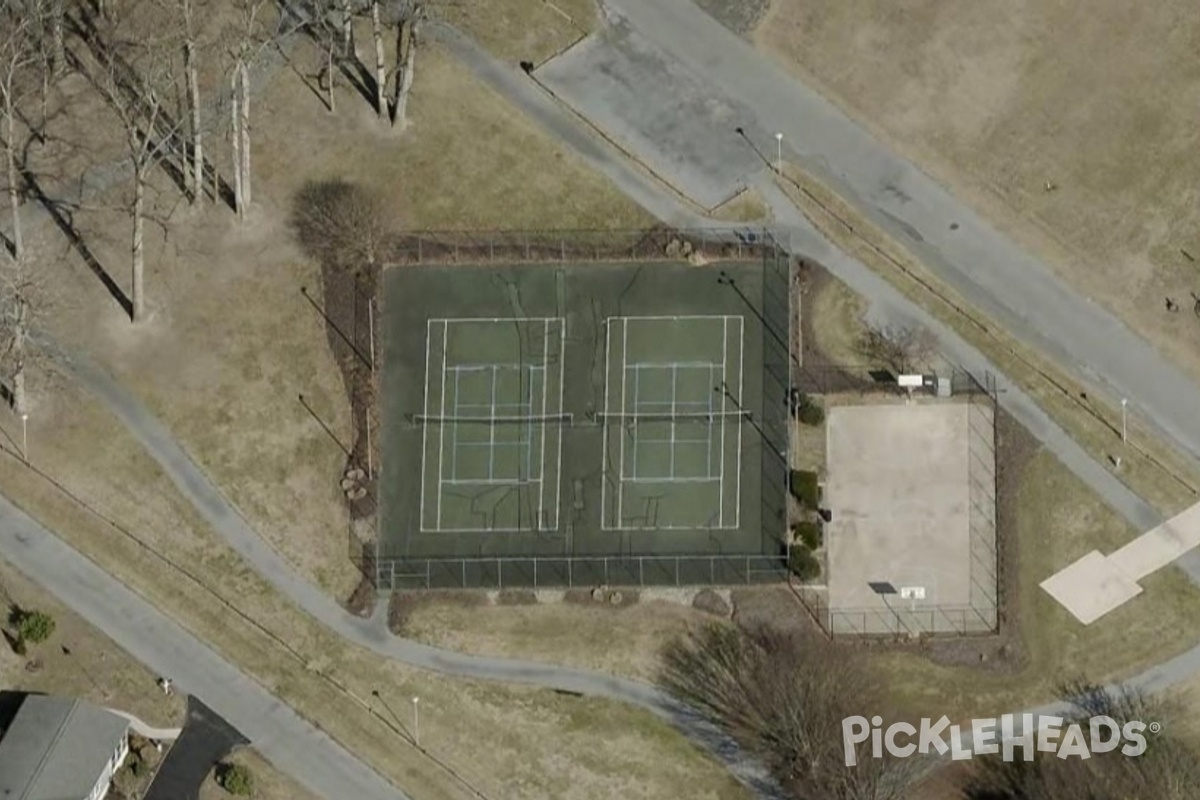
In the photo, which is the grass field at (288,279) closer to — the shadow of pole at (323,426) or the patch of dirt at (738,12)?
the shadow of pole at (323,426)

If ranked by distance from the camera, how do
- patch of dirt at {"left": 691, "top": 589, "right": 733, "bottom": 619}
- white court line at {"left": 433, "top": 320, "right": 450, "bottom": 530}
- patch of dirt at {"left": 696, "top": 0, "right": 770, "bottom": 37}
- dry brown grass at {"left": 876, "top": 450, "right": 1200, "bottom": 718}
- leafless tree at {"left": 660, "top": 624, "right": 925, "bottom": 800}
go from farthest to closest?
patch of dirt at {"left": 696, "top": 0, "right": 770, "bottom": 37}, white court line at {"left": 433, "top": 320, "right": 450, "bottom": 530}, patch of dirt at {"left": 691, "top": 589, "right": 733, "bottom": 619}, dry brown grass at {"left": 876, "top": 450, "right": 1200, "bottom": 718}, leafless tree at {"left": 660, "top": 624, "right": 925, "bottom": 800}

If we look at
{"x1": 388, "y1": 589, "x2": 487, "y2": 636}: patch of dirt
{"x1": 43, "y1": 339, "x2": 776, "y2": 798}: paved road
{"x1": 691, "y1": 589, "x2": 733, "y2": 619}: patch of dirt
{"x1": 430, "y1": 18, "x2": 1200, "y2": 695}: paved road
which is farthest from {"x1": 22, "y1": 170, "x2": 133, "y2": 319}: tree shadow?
{"x1": 691, "y1": 589, "x2": 733, "y2": 619}: patch of dirt

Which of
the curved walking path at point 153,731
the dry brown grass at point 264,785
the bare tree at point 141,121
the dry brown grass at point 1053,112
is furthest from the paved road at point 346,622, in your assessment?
the dry brown grass at point 1053,112

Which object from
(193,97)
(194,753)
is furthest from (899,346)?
(194,753)

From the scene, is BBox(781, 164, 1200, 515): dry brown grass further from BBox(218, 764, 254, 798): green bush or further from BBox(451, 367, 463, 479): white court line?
BBox(218, 764, 254, 798): green bush

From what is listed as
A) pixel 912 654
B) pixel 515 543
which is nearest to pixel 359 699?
pixel 515 543

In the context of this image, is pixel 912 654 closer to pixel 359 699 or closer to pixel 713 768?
pixel 713 768

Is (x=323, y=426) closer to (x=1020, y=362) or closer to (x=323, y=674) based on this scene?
(x=323, y=674)
